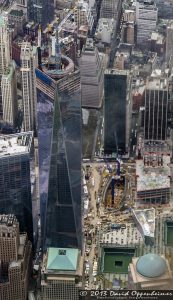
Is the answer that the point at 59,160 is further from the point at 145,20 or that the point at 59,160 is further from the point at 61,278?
the point at 145,20

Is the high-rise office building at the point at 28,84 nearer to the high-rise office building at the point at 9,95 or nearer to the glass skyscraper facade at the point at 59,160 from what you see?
the high-rise office building at the point at 9,95

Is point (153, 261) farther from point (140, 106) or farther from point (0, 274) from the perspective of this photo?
point (140, 106)

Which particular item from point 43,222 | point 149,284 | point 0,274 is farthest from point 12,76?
point 149,284

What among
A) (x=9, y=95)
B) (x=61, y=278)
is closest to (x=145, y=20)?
(x=9, y=95)

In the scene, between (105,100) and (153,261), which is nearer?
(153,261)

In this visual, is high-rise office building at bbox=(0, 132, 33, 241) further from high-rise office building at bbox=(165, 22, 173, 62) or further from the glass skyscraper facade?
high-rise office building at bbox=(165, 22, 173, 62)

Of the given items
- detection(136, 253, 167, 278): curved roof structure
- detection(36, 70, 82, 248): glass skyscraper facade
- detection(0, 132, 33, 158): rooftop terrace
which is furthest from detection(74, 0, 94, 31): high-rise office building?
detection(136, 253, 167, 278): curved roof structure
